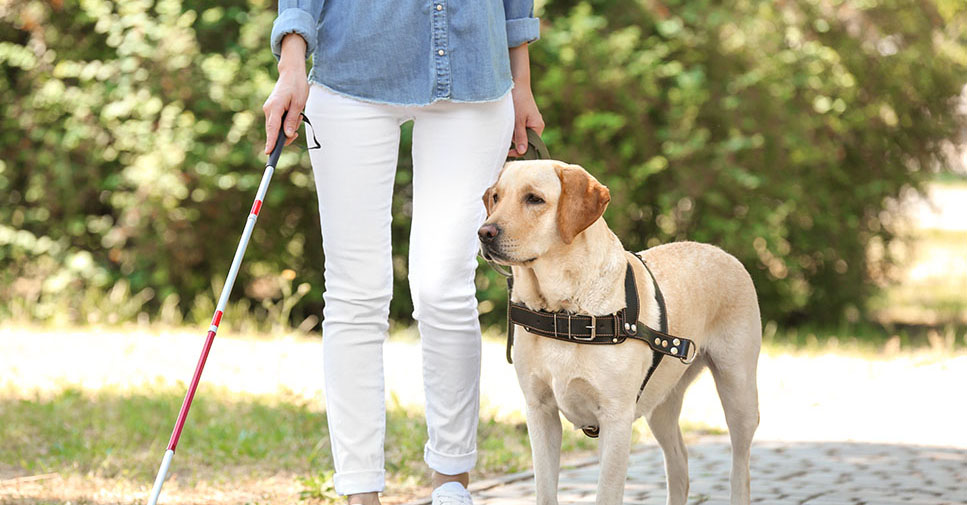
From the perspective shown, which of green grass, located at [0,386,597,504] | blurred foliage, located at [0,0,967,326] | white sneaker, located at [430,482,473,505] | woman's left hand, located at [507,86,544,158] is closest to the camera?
white sneaker, located at [430,482,473,505]

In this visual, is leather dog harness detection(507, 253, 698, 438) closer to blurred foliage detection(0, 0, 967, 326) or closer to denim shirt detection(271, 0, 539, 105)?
denim shirt detection(271, 0, 539, 105)

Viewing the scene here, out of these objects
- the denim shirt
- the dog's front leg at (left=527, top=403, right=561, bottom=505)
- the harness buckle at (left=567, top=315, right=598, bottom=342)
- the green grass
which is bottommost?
the green grass

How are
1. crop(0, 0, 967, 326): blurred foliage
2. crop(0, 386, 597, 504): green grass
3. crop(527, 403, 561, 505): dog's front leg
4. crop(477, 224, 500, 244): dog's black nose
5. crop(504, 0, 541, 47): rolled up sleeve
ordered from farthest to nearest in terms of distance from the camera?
1. crop(0, 0, 967, 326): blurred foliage
2. crop(0, 386, 597, 504): green grass
3. crop(504, 0, 541, 47): rolled up sleeve
4. crop(527, 403, 561, 505): dog's front leg
5. crop(477, 224, 500, 244): dog's black nose

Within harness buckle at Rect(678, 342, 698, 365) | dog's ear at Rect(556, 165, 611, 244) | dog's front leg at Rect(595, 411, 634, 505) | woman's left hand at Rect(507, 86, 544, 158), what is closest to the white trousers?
woman's left hand at Rect(507, 86, 544, 158)

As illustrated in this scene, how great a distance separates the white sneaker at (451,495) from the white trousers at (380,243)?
205 millimetres

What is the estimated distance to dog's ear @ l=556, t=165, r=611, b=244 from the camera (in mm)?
3355

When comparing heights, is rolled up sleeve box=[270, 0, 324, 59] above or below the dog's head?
above

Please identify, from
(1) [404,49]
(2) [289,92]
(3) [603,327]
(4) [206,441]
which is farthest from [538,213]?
(4) [206,441]

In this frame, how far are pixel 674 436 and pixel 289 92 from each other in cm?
186

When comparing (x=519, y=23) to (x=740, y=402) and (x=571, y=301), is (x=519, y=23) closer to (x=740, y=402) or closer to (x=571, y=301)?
(x=571, y=301)

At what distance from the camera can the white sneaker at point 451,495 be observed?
3.77 metres

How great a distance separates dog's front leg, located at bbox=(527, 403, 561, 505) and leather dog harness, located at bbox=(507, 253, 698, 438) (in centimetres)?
13

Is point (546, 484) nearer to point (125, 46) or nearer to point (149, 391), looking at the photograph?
point (149, 391)

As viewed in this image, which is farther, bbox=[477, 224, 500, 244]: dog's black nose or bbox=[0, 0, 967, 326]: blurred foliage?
bbox=[0, 0, 967, 326]: blurred foliage
